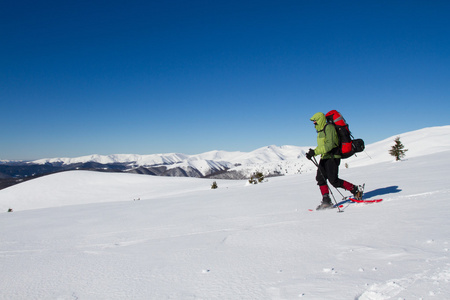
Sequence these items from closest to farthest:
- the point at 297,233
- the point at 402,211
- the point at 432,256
Answer: the point at 432,256 → the point at 297,233 → the point at 402,211

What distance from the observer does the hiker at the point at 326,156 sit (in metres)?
5.03

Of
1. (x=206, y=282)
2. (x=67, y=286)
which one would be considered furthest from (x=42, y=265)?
(x=206, y=282)

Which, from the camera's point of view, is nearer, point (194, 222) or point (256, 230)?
point (256, 230)

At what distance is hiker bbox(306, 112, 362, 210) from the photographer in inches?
198

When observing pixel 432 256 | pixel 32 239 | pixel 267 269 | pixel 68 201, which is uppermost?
pixel 432 256

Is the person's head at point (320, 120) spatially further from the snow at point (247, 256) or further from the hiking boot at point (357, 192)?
the snow at point (247, 256)

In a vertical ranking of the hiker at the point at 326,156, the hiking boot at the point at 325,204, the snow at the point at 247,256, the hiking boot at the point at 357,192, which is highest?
the hiker at the point at 326,156

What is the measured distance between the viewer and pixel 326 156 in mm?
5270

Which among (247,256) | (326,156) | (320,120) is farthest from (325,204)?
(247,256)

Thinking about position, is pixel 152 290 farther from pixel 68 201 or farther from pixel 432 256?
pixel 68 201

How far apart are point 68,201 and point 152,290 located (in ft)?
105

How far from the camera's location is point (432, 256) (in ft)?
6.80

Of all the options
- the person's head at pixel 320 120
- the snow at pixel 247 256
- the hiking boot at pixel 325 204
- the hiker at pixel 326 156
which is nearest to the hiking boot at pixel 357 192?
the hiker at pixel 326 156

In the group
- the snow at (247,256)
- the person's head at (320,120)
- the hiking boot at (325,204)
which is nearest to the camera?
the snow at (247,256)
